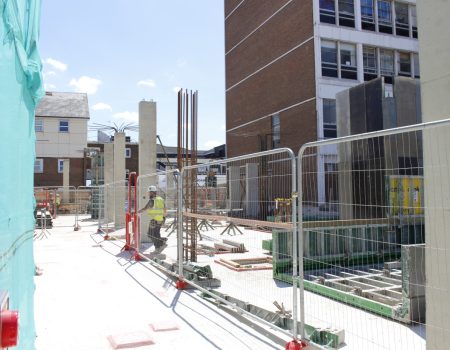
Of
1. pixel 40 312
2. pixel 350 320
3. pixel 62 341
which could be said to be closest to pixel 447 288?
pixel 350 320

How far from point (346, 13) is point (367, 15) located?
1907mm

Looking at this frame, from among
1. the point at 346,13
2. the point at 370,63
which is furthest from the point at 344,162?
the point at 346,13

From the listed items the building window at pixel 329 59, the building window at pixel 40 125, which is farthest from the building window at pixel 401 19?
the building window at pixel 40 125

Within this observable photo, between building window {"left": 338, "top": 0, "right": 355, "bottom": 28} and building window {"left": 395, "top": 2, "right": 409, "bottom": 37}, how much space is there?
3984mm

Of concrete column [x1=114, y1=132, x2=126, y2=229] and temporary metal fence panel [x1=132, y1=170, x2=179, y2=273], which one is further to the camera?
concrete column [x1=114, y1=132, x2=126, y2=229]

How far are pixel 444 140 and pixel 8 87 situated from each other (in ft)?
11.6

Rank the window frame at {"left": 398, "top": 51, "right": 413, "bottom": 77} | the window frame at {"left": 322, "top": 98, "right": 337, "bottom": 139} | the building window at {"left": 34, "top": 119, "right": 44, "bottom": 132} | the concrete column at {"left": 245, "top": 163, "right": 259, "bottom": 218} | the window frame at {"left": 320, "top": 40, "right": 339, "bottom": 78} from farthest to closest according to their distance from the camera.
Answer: the building window at {"left": 34, "top": 119, "right": 44, "bottom": 132} → the window frame at {"left": 398, "top": 51, "right": 413, "bottom": 77} → the window frame at {"left": 320, "top": 40, "right": 339, "bottom": 78} → the window frame at {"left": 322, "top": 98, "right": 337, "bottom": 139} → the concrete column at {"left": 245, "top": 163, "right": 259, "bottom": 218}

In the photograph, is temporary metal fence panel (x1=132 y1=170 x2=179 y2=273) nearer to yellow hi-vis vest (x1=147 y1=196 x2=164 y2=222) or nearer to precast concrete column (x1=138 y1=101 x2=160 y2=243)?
yellow hi-vis vest (x1=147 y1=196 x2=164 y2=222)

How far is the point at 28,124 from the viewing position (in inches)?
150

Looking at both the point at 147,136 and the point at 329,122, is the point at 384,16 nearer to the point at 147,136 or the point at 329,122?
the point at 329,122

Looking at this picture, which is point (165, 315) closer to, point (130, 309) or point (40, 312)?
point (130, 309)

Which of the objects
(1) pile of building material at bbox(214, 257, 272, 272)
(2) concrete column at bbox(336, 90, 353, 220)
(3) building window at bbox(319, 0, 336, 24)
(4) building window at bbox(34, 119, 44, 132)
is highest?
(3) building window at bbox(319, 0, 336, 24)

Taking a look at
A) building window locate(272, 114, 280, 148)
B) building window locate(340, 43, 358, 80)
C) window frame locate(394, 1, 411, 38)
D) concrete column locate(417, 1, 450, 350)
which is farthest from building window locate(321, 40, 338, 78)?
concrete column locate(417, 1, 450, 350)

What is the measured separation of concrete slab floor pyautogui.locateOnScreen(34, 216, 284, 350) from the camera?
529cm
